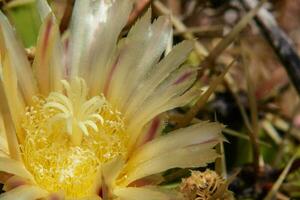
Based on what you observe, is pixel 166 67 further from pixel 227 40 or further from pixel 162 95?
pixel 227 40

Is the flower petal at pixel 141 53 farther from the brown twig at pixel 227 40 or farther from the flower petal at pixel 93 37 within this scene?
the brown twig at pixel 227 40

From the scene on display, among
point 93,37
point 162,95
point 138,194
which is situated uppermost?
point 93,37

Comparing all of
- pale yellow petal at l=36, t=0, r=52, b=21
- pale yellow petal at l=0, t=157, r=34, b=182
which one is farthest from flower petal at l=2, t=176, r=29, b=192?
pale yellow petal at l=36, t=0, r=52, b=21

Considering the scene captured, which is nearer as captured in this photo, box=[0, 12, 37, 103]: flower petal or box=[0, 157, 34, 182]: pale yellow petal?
box=[0, 157, 34, 182]: pale yellow petal

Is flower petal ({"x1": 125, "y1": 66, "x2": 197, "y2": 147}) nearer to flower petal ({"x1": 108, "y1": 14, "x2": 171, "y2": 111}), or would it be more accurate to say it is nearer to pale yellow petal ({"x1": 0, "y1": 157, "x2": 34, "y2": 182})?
flower petal ({"x1": 108, "y1": 14, "x2": 171, "y2": 111})

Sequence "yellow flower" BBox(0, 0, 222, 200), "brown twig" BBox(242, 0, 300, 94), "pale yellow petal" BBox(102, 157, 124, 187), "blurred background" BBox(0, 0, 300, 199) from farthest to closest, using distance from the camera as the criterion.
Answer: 1. "brown twig" BBox(242, 0, 300, 94)
2. "blurred background" BBox(0, 0, 300, 199)
3. "yellow flower" BBox(0, 0, 222, 200)
4. "pale yellow petal" BBox(102, 157, 124, 187)

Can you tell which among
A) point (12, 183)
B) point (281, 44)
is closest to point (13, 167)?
point (12, 183)
